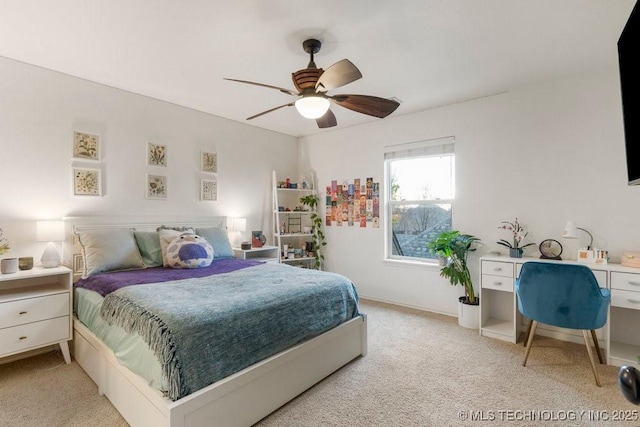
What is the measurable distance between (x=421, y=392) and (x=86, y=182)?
136 inches

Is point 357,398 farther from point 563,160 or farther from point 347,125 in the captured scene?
point 347,125

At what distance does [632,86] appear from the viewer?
46.3 inches

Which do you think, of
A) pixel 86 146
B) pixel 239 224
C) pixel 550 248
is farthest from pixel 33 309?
pixel 550 248

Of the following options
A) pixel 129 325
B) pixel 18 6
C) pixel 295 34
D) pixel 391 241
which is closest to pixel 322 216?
pixel 391 241

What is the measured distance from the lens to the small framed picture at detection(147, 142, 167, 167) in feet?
11.3

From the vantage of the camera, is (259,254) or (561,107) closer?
(561,107)

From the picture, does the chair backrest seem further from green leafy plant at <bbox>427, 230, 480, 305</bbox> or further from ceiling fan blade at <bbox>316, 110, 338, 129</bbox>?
ceiling fan blade at <bbox>316, 110, 338, 129</bbox>

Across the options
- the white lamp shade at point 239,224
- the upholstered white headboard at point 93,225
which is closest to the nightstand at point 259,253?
the white lamp shade at point 239,224

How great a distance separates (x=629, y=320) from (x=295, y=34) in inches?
145

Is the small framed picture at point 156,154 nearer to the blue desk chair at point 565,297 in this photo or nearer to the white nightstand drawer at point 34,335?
the white nightstand drawer at point 34,335

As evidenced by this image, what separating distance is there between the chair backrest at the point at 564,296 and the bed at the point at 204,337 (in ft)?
4.41

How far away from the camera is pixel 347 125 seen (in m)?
4.52

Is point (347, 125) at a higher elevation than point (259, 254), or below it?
higher

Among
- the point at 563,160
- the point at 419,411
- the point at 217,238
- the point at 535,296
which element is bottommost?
the point at 419,411
